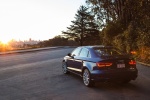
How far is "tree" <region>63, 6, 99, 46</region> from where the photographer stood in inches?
3120

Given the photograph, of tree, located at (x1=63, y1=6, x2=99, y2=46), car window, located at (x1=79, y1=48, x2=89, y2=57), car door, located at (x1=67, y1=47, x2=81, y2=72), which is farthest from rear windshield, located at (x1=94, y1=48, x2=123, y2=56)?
tree, located at (x1=63, y1=6, x2=99, y2=46)

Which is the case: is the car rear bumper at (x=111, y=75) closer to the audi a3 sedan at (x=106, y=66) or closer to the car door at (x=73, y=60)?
the audi a3 sedan at (x=106, y=66)

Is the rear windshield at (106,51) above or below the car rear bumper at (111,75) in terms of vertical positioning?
above

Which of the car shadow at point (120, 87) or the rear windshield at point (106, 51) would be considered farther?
the rear windshield at point (106, 51)

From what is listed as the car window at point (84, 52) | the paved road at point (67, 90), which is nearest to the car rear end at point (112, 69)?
the paved road at point (67, 90)

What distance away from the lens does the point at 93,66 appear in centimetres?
1111

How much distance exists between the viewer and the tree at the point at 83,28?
7925 centimetres

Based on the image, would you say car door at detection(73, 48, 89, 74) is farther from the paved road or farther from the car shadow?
the car shadow

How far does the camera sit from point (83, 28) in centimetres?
7969

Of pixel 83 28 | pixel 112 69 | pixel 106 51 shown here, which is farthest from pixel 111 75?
pixel 83 28

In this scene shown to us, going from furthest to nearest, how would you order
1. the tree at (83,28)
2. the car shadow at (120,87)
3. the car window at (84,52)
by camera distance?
the tree at (83,28), the car window at (84,52), the car shadow at (120,87)

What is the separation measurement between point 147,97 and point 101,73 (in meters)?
2.08

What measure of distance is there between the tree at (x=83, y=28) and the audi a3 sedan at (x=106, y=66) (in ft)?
218

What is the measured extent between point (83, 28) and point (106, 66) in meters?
69.1
